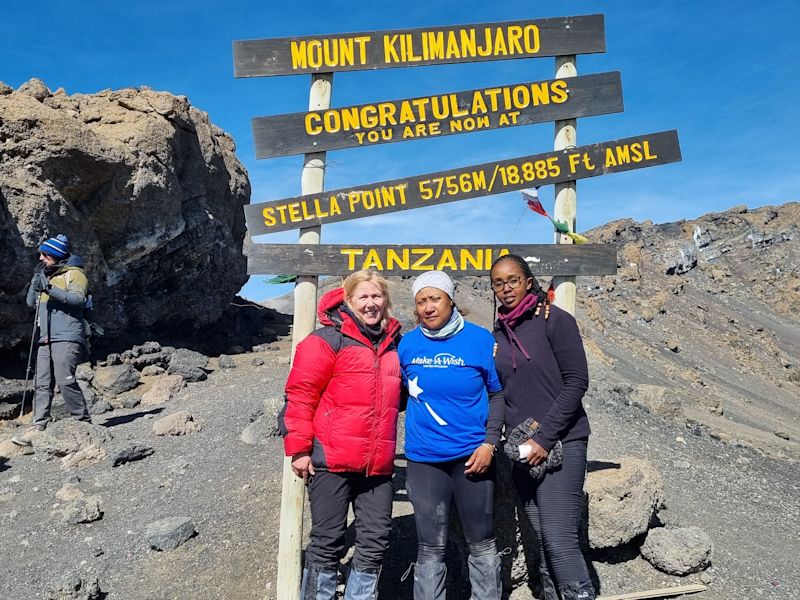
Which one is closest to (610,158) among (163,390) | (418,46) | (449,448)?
(418,46)

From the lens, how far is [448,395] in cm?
357

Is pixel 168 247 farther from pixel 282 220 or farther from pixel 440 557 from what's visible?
pixel 440 557

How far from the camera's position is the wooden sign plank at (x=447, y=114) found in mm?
4816

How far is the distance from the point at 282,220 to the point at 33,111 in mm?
10560

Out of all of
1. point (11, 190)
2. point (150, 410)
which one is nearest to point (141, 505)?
point (150, 410)

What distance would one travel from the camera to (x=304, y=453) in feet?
11.7

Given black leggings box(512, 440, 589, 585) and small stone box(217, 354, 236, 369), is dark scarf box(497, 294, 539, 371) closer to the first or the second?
A: black leggings box(512, 440, 589, 585)

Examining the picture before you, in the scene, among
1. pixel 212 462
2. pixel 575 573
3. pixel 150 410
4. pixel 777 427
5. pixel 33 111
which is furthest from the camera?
pixel 777 427

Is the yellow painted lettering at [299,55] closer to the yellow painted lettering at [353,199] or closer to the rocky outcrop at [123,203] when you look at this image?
the yellow painted lettering at [353,199]

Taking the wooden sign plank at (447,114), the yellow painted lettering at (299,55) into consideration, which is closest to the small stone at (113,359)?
the wooden sign plank at (447,114)

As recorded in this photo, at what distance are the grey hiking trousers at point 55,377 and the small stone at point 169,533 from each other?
3.83 m

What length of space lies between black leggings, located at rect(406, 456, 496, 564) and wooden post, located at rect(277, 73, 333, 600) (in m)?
1.25

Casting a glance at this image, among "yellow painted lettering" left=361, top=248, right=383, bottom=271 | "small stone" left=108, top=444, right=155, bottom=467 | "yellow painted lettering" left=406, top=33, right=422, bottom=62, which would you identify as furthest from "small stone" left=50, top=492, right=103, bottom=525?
"yellow painted lettering" left=406, top=33, right=422, bottom=62

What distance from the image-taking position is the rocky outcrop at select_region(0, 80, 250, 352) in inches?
459
